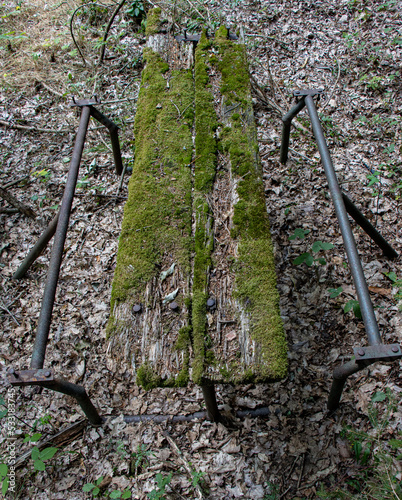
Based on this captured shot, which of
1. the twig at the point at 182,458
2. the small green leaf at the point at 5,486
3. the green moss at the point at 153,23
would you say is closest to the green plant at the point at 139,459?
the twig at the point at 182,458

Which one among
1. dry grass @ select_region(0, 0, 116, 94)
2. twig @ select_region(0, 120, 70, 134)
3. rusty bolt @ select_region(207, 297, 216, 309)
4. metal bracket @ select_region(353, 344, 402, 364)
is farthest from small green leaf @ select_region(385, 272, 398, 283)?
dry grass @ select_region(0, 0, 116, 94)

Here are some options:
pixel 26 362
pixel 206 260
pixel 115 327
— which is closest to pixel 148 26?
pixel 206 260

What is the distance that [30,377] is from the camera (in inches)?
65.4

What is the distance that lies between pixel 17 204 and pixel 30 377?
2.21 m

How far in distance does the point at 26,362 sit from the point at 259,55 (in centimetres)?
448

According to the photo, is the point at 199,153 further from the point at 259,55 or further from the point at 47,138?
the point at 259,55

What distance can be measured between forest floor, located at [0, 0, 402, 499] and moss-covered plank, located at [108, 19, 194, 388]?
0.21 metres

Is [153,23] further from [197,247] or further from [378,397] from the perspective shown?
[378,397]

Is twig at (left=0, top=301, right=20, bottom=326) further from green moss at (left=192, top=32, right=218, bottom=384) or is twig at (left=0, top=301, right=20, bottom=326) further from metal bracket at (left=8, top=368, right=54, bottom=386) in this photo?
green moss at (left=192, top=32, right=218, bottom=384)

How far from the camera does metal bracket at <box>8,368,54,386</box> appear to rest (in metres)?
1.65

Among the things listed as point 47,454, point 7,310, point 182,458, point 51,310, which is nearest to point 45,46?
point 7,310

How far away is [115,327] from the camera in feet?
5.84

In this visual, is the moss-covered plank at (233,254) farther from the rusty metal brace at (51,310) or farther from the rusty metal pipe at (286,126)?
the rusty metal brace at (51,310)

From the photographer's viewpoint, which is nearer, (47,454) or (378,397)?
(47,454)
